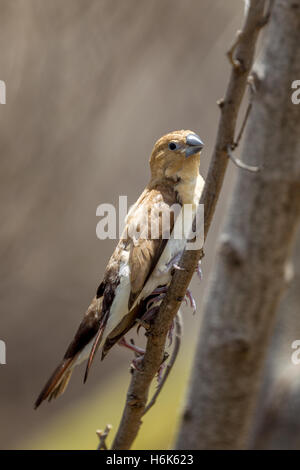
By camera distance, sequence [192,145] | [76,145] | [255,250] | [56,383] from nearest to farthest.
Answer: [255,250] → [56,383] → [192,145] → [76,145]

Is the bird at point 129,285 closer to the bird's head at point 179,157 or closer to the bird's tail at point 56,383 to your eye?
the bird's tail at point 56,383

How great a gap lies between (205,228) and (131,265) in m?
0.99

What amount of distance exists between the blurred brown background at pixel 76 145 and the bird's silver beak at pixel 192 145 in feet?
8.34

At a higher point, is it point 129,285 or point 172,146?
point 172,146

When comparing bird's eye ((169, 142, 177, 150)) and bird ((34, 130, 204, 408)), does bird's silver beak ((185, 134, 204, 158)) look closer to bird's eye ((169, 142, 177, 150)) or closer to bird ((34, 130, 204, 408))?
bird's eye ((169, 142, 177, 150))

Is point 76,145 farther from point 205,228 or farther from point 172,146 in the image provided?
point 205,228

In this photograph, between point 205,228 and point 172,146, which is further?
point 172,146

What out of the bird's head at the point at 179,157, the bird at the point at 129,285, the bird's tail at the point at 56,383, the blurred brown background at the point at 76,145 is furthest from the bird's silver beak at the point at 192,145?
the blurred brown background at the point at 76,145

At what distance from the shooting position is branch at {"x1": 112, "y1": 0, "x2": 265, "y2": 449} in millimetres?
1297

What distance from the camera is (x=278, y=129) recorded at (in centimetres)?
112

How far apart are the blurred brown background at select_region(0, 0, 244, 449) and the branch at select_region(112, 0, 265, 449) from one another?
2862mm

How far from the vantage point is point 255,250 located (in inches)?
44.3

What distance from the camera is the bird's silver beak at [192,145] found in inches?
111

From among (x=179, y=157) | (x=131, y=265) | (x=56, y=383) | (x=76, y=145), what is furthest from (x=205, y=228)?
(x=76, y=145)
